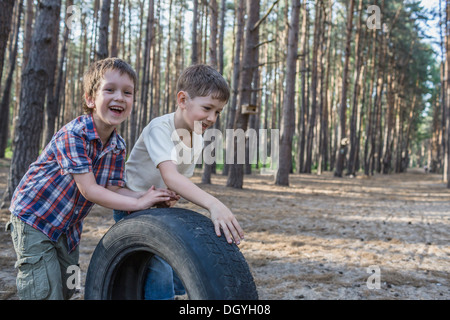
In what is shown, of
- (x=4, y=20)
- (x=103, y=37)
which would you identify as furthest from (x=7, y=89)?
(x=4, y=20)

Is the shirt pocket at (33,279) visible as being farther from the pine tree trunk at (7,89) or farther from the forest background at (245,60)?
the pine tree trunk at (7,89)

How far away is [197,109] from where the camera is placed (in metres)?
2.00

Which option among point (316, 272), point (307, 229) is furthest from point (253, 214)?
point (316, 272)

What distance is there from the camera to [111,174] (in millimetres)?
2014

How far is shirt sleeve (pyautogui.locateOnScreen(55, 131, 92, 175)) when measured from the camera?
1.73 meters

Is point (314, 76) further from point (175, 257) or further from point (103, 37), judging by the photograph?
point (175, 257)

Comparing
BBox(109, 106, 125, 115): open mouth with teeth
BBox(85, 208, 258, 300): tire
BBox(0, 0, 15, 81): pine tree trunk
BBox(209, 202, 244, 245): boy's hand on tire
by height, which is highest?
BBox(0, 0, 15, 81): pine tree trunk

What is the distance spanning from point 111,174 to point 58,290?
2.10ft

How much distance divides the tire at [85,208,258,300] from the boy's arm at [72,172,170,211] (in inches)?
2.8

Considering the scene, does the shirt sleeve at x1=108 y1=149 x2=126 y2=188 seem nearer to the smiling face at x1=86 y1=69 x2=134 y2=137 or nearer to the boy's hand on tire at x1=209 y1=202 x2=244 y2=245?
the smiling face at x1=86 y1=69 x2=134 y2=137

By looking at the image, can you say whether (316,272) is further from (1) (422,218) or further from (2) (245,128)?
(2) (245,128)

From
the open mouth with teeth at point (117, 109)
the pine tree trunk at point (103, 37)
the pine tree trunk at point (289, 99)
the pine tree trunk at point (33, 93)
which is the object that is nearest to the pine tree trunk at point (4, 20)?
the pine tree trunk at point (33, 93)

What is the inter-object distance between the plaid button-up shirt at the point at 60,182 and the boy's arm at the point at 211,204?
1.32 ft

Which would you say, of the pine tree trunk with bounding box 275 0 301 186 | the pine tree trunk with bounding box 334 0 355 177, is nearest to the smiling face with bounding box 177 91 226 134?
the pine tree trunk with bounding box 275 0 301 186
